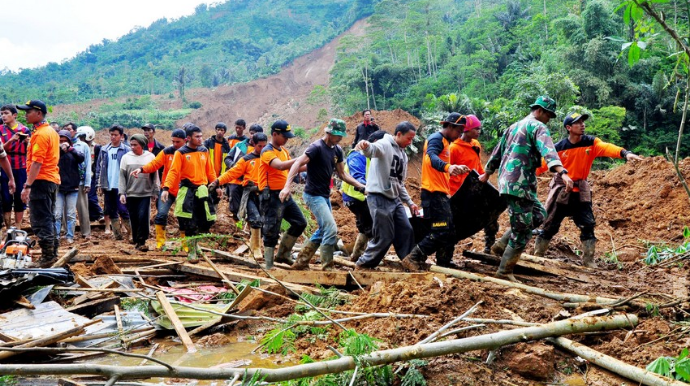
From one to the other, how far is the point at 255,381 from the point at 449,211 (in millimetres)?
4308

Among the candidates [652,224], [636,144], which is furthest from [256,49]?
[652,224]

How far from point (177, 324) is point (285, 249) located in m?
3.13

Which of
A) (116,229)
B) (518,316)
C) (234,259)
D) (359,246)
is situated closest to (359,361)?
(518,316)

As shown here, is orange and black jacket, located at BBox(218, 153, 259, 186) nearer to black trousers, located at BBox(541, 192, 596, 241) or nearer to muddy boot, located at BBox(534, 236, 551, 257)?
muddy boot, located at BBox(534, 236, 551, 257)

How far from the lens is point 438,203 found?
21.4 feet

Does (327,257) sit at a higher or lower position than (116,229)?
lower

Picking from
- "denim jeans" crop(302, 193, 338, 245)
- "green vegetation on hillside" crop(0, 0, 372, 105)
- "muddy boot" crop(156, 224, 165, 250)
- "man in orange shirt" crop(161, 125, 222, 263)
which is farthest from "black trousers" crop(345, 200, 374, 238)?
"green vegetation on hillside" crop(0, 0, 372, 105)

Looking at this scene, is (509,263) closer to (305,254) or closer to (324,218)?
(324,218)

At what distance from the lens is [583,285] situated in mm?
6113

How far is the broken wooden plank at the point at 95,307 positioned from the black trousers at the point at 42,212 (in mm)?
2078

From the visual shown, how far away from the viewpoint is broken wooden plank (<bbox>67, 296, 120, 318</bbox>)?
5.18 m

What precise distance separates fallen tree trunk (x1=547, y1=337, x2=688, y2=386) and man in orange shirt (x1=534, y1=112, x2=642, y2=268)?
13.2ft

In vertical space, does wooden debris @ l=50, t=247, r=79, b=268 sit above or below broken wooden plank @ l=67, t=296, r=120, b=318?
above

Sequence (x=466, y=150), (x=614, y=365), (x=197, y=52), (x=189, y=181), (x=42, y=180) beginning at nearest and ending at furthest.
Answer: (x=614, y=365)
(x=42, y=180)
(x=466, y=150)
(x=189, y=181)
(x=197, y=52)
